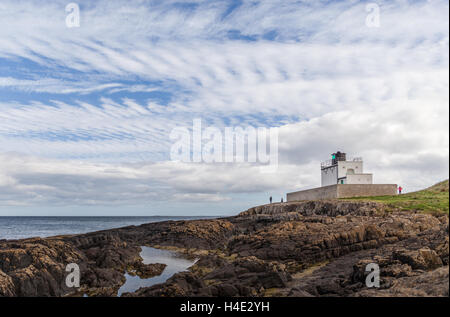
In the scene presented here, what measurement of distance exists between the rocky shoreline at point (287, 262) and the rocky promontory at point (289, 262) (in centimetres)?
3

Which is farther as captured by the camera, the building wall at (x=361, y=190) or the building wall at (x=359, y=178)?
the building wall at (x=359, y=178)

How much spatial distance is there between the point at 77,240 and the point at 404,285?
2129 cm

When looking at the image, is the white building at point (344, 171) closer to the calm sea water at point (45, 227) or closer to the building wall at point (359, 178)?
the building wall at point (359, 178)

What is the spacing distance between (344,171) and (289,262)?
98.9 ft

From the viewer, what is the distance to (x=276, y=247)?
19.7 meters

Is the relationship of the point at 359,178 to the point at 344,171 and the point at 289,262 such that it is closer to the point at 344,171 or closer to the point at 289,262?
the point at 344,171

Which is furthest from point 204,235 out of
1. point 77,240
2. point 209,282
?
point 209,282

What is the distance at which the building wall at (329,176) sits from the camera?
47188 millimetres

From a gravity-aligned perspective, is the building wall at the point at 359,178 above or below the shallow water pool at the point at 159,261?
above

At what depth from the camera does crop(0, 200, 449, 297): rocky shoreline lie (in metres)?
12.7

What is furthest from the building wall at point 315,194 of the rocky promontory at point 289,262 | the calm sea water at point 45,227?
the calm sea water at point 45,227

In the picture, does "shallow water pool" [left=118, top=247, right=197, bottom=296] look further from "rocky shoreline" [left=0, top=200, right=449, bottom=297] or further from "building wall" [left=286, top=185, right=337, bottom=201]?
"building wall" [left=286, top=185, right=337, bottom=201]

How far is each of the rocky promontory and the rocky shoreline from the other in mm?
33
